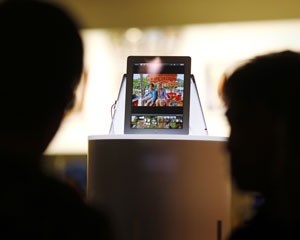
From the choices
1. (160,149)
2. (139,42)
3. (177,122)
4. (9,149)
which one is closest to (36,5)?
(9,149)

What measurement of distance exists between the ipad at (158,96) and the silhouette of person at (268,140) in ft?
3.46

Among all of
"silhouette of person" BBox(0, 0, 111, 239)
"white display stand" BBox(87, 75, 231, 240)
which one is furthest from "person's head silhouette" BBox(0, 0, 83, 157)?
"white display stand" BBox(87, 75, 231, 240)

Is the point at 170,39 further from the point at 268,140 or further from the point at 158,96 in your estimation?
the point at 268,140

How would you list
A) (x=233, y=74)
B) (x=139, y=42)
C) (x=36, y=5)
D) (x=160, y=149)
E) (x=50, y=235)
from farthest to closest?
1. (x=139, y=42)
2. (x=160, y=149)
3. (x=233, y=74)
4. (x=36, y=5)
5. (x=50, y=235)

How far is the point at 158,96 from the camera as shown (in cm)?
209

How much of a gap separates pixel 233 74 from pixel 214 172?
987mm

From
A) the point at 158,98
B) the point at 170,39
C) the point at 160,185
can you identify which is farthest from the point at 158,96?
the point at 170,39

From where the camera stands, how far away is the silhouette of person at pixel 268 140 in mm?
906

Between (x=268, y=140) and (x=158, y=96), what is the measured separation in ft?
3.84

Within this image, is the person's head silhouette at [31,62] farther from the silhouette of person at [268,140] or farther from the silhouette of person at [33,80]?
the silhouette of person at [268,140]

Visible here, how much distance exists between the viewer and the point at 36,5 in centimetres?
83

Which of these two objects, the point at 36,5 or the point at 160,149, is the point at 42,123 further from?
the point at 160,149

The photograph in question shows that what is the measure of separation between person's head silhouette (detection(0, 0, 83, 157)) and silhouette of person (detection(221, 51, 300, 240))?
336 mm

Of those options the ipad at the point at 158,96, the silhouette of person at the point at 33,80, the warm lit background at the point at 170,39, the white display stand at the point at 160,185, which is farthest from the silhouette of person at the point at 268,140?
the warm lit background at the point at 170,39
